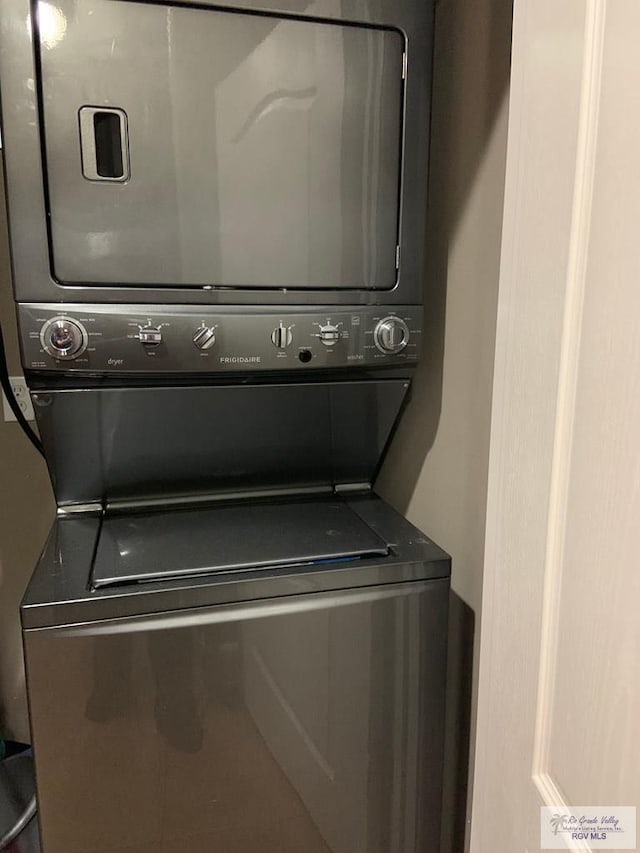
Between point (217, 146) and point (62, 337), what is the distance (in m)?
0.37

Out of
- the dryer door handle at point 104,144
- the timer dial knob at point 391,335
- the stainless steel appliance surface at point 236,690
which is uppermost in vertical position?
the dryer door handle at point 104,144

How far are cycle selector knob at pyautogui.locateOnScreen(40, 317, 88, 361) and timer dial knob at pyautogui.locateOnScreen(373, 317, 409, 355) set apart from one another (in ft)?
1.57

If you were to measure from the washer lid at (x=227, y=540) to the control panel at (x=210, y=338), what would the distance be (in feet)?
0.95

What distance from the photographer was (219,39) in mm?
1041

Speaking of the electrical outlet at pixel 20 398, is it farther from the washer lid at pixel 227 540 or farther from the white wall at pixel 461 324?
the white wall at pixel 461 324

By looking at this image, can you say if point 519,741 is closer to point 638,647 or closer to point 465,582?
point 638,647

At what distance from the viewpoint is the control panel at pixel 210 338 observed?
1.05 meters

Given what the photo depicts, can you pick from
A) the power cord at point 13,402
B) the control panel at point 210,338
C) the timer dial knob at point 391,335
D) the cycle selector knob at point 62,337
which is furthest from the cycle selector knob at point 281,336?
the power cord at point 13,402

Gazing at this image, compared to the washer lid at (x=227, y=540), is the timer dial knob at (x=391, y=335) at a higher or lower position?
higher

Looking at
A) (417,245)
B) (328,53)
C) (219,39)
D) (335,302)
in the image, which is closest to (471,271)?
(417,245)

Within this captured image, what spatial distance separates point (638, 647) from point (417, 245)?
32.1 inches

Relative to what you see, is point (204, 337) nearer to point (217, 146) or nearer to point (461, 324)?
point (217, 146)
